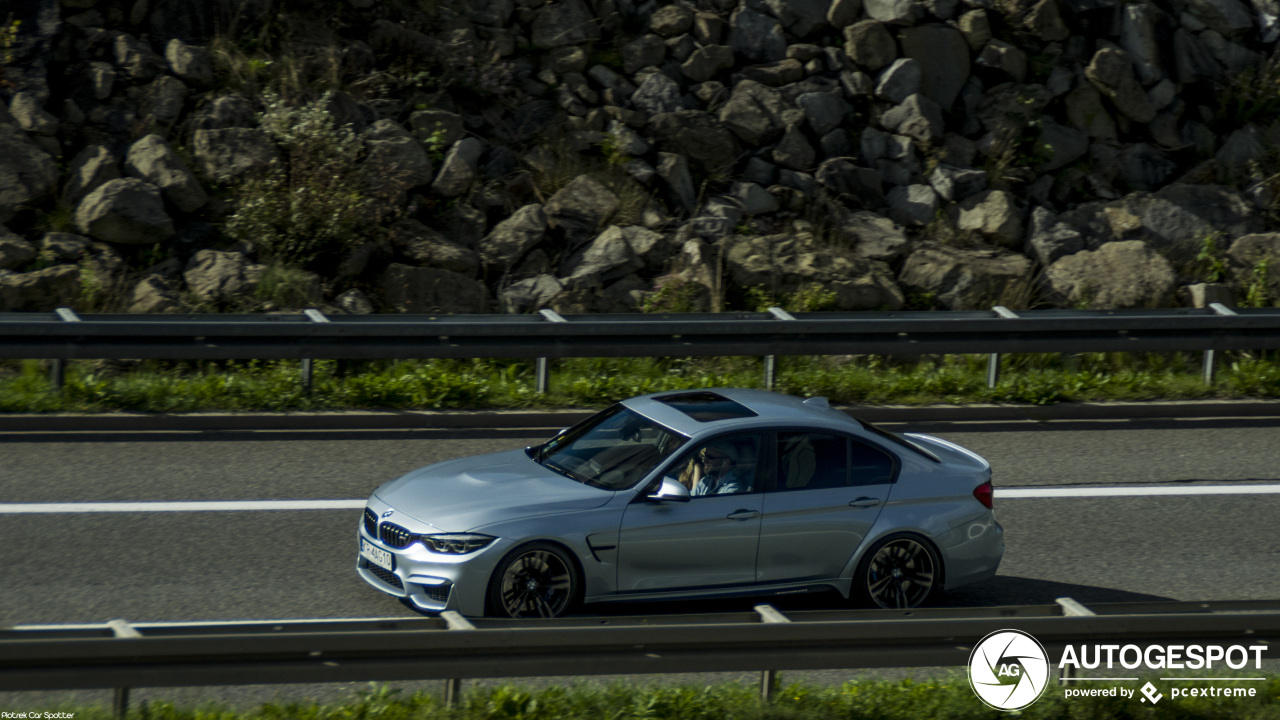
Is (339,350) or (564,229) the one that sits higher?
(564,229)

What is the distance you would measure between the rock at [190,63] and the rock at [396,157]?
7.68ft

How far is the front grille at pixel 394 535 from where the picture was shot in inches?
276

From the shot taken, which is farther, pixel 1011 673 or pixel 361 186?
pixel 361 186

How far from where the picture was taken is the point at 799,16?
18.3 meters

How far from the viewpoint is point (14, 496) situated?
9.31 meters

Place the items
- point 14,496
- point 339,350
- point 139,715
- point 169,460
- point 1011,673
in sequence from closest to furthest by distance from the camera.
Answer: point 139,715, point 1011,673, point 14,496, point 169,460, point 339,350

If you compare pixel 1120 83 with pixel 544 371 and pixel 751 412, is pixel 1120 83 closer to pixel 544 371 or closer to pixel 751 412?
pixel 544 371

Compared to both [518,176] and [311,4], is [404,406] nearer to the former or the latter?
[518,176]

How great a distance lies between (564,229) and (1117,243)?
7.29 meters

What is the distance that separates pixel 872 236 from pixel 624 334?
5060mm

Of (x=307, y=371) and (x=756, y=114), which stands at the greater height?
(x=756, y=114)

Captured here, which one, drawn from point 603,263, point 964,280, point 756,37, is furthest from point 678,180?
point 964,280

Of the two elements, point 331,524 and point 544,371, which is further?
point 544,371

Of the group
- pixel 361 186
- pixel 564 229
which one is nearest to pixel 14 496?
pixel 361 186
